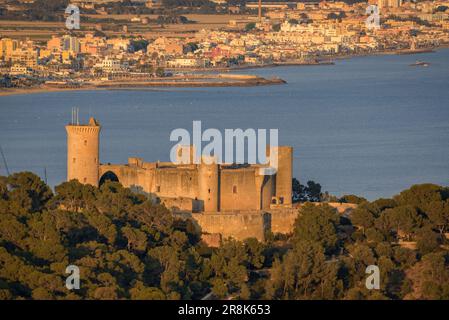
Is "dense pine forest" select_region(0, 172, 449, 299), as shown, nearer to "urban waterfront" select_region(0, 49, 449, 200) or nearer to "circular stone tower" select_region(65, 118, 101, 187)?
"circular stone tower" select_region(65, 118, 101, 187)

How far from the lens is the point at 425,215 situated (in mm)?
28922

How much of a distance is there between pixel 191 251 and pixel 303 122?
1285 inches

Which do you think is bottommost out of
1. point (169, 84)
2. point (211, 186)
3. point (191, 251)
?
point (169, 84)

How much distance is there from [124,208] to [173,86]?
5577 centimetres

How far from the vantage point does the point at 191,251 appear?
2622cm

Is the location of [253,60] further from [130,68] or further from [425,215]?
[425,215]

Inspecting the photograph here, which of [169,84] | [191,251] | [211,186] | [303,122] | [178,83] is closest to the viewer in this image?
[191,251]

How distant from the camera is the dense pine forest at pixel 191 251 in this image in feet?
79.3

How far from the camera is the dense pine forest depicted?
24.2m

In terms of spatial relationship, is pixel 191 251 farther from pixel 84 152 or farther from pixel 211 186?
pixel 84 152

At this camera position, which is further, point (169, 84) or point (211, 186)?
point (169, 84)

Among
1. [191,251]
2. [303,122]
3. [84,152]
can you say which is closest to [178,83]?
[303,122]

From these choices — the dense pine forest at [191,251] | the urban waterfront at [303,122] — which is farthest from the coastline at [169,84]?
the dense pine forest at [191,251]

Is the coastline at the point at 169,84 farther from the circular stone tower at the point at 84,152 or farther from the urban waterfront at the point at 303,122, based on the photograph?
the circular stone tower at the point at 84,152
